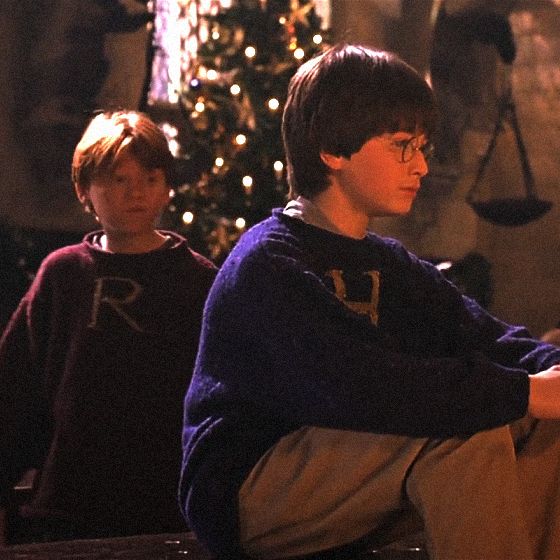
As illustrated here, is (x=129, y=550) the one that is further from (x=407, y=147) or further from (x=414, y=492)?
(x=407, y=147)

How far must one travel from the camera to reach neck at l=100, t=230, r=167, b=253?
268 cm

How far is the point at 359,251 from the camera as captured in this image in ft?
6.34

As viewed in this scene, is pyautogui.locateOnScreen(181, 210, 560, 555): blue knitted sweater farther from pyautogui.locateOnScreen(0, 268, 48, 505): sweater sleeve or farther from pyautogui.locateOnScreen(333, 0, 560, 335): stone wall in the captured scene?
pyautogui.locateOnScreen(333, 0, 560, 335): stone wall

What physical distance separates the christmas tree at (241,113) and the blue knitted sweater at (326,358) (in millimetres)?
2151

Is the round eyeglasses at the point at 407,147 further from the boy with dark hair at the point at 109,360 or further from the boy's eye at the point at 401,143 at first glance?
the boy with dark hair at the point at 109,360

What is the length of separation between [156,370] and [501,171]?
123 inches

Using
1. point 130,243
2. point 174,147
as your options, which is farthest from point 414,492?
point 174,147

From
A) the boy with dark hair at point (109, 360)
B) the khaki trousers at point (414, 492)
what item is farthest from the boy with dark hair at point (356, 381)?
the boy with dark hair at point (109, 360)

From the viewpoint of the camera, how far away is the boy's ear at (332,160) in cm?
192

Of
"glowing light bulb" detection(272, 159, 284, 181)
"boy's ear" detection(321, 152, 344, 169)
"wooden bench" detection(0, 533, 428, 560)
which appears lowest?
"wooden bench" detection(0, 533, 428, 560)

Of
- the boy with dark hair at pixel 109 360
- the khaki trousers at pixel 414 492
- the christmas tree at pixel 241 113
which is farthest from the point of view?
the christmas tree at pixel 241 113

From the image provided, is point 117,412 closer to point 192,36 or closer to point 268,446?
point 268,446

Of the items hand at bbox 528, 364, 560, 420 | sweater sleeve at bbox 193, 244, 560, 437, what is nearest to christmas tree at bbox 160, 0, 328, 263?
sweater sleeve at bbox 193, 244, 560, 437

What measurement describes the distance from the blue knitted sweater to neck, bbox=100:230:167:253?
788mm
